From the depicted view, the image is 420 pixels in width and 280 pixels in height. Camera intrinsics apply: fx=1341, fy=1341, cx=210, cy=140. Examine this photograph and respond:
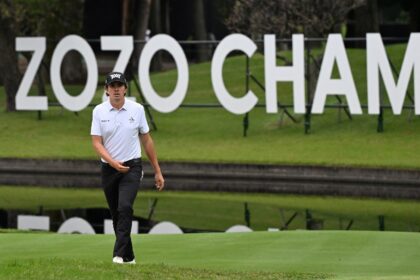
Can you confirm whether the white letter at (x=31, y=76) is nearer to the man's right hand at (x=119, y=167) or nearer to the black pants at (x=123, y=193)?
Result: the black pants at (x=123, y=193)

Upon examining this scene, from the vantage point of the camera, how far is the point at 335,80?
3150 cm

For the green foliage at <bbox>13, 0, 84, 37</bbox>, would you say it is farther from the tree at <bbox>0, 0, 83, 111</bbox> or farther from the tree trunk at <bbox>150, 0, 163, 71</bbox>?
the tree trunk at <bbox>150, 0, 163, 71</bbox>

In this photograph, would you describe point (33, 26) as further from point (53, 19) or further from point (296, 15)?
point (296, 15)

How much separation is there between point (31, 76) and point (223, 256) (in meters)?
20.5

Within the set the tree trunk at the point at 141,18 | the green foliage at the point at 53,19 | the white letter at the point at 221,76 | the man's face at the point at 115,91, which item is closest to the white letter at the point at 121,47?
the white letter at the point at 221,76

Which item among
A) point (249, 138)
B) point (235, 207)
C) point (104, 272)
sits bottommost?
point (235, 207)

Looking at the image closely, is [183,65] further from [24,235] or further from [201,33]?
[201,33]

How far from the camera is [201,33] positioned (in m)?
53.8

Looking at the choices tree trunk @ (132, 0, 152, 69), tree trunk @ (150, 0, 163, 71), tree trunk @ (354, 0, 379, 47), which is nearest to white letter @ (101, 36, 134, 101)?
tree trunk @ (132, 0, 152, 69)

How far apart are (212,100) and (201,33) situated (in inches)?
572

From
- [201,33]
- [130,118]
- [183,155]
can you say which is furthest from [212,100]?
[130,118]

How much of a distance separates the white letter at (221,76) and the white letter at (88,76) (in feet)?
10.6

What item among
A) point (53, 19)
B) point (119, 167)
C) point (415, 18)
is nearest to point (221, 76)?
point (53, 19)

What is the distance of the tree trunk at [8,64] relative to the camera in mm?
37844
